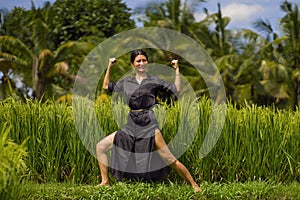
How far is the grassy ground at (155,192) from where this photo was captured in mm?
4832

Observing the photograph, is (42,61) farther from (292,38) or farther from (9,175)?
(9,175)

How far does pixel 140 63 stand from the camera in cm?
500

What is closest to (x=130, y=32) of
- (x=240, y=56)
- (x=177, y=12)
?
(x=177, y=12)

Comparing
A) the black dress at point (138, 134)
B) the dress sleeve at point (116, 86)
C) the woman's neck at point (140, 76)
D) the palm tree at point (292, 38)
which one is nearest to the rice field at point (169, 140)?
the black dress at point (138, 134)

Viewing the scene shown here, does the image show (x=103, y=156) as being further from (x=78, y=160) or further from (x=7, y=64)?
(x=7, y=64)

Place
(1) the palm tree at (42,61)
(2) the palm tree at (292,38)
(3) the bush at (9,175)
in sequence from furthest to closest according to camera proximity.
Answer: (2) the palm tree at (292,38) → (1) the palm tree at (42,61) → (3) the bush at (9,175)

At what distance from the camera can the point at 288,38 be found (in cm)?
1841

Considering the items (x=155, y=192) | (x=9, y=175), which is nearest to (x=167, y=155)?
(x=155, y=192)

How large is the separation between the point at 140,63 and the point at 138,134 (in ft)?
2.11

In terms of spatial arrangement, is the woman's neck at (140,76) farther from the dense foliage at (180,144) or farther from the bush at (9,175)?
the bush at (9,175)

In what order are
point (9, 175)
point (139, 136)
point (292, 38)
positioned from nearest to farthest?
point (9, 175) < point (139, 136) < point (292, 38)

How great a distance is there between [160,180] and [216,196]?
0.67 meters

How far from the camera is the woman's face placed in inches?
196

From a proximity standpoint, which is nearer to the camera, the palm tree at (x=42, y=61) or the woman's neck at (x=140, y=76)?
the woman's neck at (x=140, y=76)
